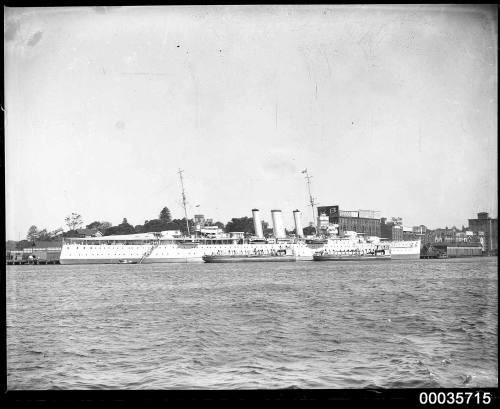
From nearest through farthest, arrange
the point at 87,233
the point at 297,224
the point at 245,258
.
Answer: the point at 245,258
the point at 87,233
the point at 297,224

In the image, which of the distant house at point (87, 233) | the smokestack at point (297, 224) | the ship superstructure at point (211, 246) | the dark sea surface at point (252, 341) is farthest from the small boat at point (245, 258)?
the dark sea surface at point (252, 341)

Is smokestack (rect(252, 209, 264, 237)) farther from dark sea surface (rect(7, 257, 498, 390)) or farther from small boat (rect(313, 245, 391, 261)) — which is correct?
dark sea surface (rect(7, 257, 498, 390))

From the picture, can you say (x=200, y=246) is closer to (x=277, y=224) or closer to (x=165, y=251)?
(x=165, y=251)

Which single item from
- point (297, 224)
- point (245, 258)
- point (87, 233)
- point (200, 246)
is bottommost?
point (245, 258)

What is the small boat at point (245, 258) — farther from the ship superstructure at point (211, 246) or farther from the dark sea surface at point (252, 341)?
the dark sea surface at point (252, 341)

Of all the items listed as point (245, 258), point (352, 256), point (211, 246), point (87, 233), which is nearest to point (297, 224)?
point (352, 256)

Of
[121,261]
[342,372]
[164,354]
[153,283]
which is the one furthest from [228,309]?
[121,261]

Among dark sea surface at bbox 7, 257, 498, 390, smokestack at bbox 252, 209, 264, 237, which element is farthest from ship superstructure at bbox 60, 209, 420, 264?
dark sea surface at bbox 7, 257, 498, 390
